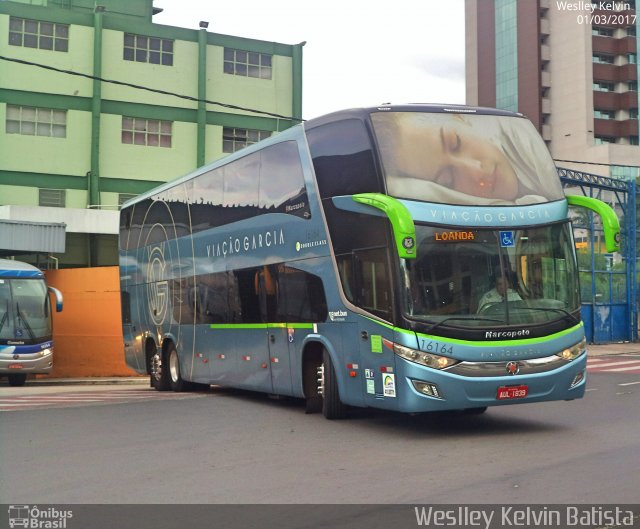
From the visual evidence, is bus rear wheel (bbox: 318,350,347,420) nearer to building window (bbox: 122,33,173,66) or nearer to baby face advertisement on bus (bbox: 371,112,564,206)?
baby face advertisement on bus (bbox: 371,112,564,206)

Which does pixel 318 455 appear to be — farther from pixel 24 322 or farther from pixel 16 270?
pixel 16 270

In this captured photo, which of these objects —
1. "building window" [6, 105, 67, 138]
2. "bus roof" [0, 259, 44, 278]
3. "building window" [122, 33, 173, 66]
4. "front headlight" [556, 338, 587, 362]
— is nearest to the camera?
"front headlight" [556, 338, 587, 362]

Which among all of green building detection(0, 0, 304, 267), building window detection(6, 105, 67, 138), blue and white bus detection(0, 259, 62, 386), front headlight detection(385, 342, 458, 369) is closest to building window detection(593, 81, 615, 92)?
green building detection(0, 0, 304, 267)

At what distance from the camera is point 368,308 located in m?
12.6

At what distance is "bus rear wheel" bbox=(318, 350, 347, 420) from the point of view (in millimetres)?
13641

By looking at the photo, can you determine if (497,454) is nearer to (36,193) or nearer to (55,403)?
(55,403)

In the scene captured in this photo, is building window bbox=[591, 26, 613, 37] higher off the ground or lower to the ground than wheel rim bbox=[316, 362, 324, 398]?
higher

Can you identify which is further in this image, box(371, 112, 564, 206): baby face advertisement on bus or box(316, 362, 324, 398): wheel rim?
box(316, 362, 324, 398): wheel rim

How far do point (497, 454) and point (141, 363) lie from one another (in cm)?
1356

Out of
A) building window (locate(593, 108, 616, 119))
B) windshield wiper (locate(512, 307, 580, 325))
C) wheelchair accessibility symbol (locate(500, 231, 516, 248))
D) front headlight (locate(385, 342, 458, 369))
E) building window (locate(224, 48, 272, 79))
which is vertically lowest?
front headlight (locate(385, 342, 458, 369))

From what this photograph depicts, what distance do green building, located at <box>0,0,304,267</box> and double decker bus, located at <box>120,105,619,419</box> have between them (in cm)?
3045

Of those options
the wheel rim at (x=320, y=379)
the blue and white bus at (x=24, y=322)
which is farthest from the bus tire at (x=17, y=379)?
the wheel rim at (x=320, y=379)
